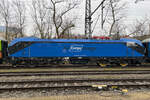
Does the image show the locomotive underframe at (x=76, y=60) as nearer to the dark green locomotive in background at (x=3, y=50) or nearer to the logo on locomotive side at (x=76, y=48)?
the logo on locomotive side at (x=76, y=48)

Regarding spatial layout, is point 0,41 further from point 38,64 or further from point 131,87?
point 131,87

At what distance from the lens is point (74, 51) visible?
13.9 meters

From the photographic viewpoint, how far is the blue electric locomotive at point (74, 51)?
522 inches

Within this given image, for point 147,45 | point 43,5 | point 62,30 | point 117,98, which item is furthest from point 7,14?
point 117,98

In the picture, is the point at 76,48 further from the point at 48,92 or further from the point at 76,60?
the point at 48,92

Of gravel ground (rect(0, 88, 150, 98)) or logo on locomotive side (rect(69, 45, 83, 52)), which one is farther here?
logo on locomotive side (rect(69, 45, 83, 52))

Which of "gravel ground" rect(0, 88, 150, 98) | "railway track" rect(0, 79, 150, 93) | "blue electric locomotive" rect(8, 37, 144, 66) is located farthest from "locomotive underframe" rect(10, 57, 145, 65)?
"gravel ground" rect(0, 88, 150, 98)

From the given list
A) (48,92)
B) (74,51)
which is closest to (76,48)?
(74,51)

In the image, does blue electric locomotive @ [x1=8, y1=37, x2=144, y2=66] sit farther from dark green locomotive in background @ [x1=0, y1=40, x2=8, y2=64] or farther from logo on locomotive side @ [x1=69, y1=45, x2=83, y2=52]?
dark green locomotive in background @ [x1=0, y1=40, x2=8, y2=64]

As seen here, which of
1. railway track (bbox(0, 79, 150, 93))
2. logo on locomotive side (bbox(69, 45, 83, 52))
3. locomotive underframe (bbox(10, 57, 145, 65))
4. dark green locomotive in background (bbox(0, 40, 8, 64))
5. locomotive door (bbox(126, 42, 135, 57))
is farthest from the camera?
locomotive door (bbox(126, 42, 135, 57))

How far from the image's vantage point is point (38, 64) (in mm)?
13922

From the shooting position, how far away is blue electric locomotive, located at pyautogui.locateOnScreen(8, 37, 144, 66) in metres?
13.3

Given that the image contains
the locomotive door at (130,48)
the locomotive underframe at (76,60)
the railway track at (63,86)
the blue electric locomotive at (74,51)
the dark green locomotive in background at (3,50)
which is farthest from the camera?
the locomotive door at (130,48)

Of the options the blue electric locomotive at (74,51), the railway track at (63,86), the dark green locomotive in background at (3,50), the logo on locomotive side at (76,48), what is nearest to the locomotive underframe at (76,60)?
the blue electric locomotive at (74,51)
